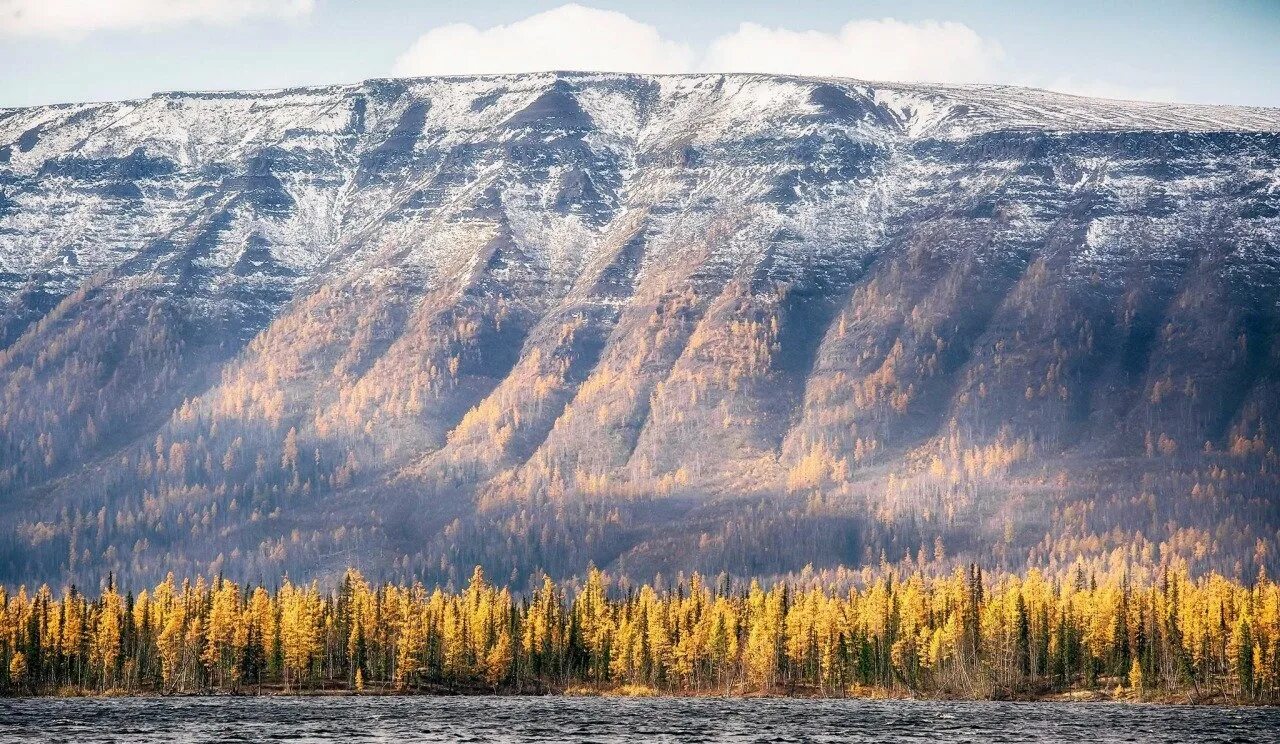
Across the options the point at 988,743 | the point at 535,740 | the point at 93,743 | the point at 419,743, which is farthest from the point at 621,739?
the point at 93,743

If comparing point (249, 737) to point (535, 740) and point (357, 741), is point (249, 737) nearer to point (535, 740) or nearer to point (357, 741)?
point (357, 741)

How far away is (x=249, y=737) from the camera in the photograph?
195 metres

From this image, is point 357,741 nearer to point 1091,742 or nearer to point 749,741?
point 749,741

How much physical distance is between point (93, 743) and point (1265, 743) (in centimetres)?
11959

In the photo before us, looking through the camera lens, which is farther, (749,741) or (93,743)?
(749,741)

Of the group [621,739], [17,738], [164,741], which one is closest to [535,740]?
[621,739]

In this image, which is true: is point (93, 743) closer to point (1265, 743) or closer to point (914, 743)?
point (914, 743)

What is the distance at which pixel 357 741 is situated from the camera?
19262 cm

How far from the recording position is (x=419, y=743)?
192m

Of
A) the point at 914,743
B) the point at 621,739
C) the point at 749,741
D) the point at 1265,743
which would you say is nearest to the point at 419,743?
the point at 621,739

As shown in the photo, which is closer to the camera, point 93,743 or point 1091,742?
point 93,743

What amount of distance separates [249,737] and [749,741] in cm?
5174

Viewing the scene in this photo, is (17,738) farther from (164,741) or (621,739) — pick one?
(621,739)

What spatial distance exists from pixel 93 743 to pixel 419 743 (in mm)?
31901
